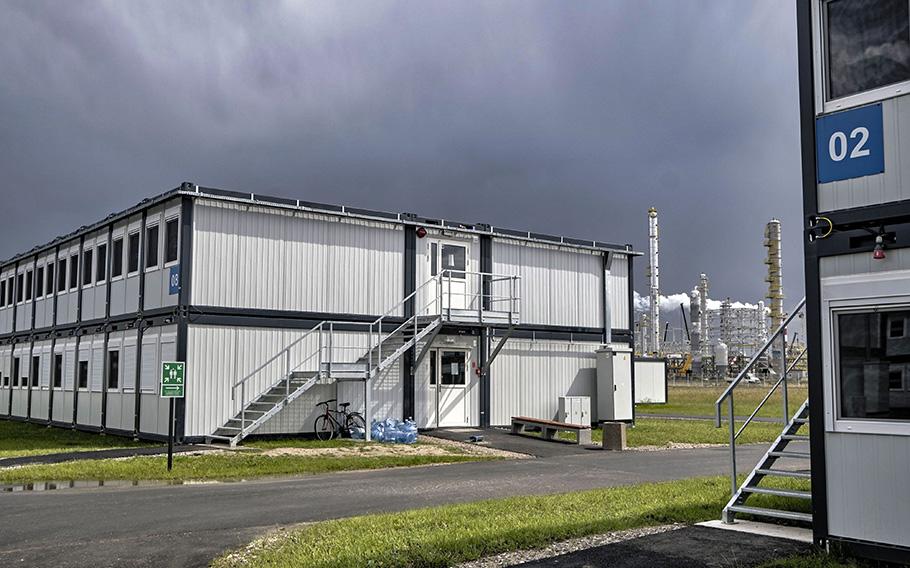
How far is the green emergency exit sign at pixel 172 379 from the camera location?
56.2ft

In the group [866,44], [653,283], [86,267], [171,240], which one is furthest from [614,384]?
[653,283]

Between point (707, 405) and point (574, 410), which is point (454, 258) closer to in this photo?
point (574, 410)

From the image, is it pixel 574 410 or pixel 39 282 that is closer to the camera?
pixel 574 410

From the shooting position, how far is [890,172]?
8.54m

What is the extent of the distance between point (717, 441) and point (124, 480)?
15539mm

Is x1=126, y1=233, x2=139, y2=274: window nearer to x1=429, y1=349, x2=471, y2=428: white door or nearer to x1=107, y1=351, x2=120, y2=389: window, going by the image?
x1=107, y1=351, x2=120, y2=389: window

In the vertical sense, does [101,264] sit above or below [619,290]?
above

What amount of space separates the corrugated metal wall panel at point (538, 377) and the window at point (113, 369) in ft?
35.7

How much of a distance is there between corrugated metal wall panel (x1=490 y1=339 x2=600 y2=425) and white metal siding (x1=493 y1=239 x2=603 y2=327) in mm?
876

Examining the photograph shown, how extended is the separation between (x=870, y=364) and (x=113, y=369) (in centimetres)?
2249

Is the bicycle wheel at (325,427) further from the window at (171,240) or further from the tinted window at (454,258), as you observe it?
the tinted window at (454,258)

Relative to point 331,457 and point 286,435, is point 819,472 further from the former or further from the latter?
point 286,435

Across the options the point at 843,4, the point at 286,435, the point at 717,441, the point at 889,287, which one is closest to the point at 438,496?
the point at 889,287

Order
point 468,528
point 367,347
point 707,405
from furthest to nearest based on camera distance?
point 707,405 < point 367,347 < point 468,528
